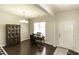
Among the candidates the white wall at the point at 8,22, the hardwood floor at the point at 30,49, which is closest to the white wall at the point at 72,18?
the hardwood floor at the point at 30,49

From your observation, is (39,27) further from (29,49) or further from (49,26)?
(29,49)

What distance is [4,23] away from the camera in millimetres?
1609

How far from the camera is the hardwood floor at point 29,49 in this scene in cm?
159

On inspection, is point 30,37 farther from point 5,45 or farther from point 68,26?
point 68,26

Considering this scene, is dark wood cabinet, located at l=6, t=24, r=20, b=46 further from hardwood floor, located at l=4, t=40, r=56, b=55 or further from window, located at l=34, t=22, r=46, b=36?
window, located at l=34, t=22, r=46, b=36

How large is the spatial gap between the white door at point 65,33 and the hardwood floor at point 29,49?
23 centimetres

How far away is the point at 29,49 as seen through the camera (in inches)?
66.4

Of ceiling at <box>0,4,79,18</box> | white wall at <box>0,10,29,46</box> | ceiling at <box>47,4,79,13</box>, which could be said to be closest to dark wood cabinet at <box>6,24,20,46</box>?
white wall at <box>0,10,29,46</box>

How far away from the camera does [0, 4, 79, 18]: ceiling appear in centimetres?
148

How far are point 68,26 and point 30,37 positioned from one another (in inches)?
30.1

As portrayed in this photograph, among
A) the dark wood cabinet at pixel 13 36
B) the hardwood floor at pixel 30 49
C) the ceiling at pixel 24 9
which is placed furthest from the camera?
the dark wood cabinet at pixel 13 36

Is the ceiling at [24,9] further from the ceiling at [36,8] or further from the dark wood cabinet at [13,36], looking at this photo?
the dark wood cabinet at [13,36]

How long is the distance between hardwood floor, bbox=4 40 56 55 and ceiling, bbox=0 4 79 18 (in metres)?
0.55
